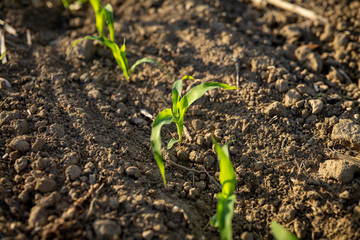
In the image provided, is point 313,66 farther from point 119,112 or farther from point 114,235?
point 114,235

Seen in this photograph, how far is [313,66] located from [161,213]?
1681 millimetres

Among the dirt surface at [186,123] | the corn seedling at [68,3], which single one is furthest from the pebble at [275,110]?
the corn seedling at [68,3]

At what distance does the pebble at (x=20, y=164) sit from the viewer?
156cm

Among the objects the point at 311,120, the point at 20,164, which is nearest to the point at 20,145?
the point at 20,164

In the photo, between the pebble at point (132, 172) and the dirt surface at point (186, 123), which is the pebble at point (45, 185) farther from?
the pebble at point (132, 172)

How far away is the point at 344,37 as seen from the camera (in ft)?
7.82

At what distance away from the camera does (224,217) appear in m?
1.32

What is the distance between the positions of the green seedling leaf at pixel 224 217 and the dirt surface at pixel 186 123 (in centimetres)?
15

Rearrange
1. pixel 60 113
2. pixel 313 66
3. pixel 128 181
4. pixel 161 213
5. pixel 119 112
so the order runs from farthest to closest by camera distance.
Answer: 1. pixel 313 66
2. pixel 119 112
3. pixel 60 113
4. pixel 128 181
5. pixel 161 213

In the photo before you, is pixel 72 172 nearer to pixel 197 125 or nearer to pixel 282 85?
pixel 197 125

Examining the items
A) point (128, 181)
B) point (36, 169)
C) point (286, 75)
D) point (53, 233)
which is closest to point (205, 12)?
point (286, 75)

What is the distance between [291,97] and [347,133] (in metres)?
0.42

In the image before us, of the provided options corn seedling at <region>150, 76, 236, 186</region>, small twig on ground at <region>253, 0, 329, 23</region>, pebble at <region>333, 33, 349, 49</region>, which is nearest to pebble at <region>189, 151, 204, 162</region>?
corn seedling at <region>150, 76, 236, 186</region>

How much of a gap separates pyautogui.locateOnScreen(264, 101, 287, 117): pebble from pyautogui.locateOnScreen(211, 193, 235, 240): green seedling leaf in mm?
738
